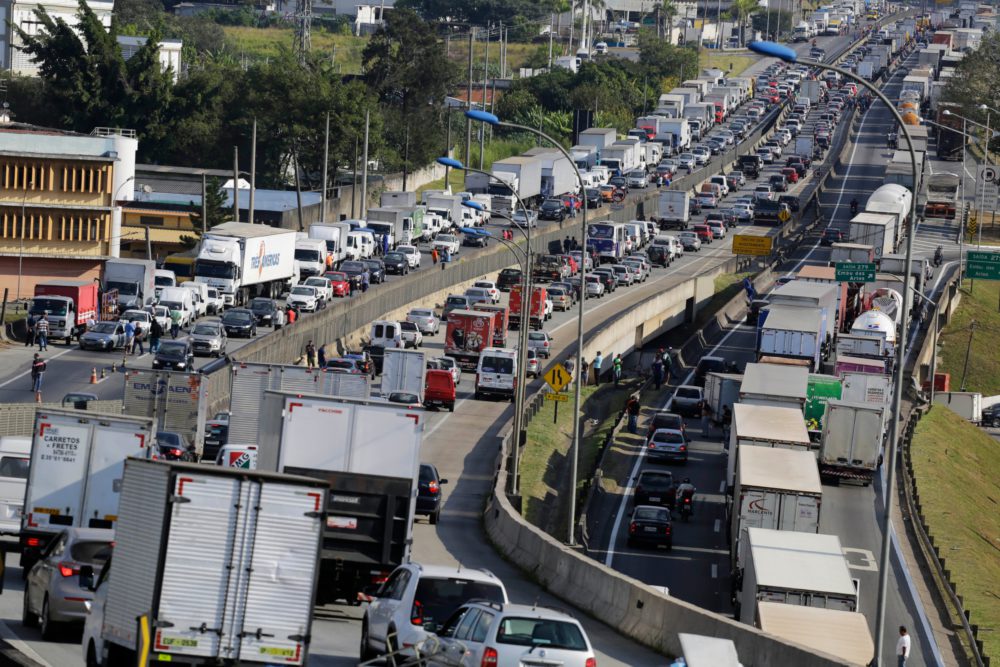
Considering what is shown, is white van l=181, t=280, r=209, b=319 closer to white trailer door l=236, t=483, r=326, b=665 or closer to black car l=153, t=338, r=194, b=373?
black car l=153, t=338, r=194, b=373

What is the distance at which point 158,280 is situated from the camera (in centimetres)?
7406

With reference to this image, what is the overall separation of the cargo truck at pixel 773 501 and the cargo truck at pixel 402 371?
14.9 meters

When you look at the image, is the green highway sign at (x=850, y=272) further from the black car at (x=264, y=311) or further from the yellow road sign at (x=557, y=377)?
the yellow road sign at (x=557, y=377)

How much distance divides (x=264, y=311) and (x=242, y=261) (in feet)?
15.7

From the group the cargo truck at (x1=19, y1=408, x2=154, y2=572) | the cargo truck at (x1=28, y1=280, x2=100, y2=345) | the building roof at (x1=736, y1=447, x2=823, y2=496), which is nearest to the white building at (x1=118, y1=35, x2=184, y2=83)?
the cargo truck at (x1=28, y1=280, x2=100, y2=345)

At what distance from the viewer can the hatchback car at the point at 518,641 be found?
18.8 meters

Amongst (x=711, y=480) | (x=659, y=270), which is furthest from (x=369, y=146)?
(x=711, y=480)

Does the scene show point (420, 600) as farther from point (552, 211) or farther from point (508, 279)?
point (552, 211)

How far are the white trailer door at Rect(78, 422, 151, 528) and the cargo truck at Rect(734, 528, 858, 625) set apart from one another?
1294 centimetres

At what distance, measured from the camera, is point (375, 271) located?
84938mm

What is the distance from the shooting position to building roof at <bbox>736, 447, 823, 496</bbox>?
148 feet

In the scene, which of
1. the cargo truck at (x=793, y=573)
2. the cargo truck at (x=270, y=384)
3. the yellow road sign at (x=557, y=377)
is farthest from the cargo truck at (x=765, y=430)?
the cargo truck at (x=270, y=384)

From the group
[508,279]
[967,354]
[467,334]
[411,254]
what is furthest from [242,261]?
[967,354]

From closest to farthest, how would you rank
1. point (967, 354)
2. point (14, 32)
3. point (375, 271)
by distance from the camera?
point (375, 271), point (967, 354), point (14, 32)
